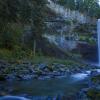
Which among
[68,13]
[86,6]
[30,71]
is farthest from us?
[86,6]

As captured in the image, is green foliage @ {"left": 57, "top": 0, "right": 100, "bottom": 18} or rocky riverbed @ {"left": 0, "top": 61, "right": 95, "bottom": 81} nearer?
rocky riverbed @ {"left": 0, "top": 61, "right": 95, "bottom": 81}

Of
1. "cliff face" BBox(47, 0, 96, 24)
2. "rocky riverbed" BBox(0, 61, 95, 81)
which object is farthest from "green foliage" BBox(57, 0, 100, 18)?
"rocky riverbed" BBox(0, 61, 95, 81)

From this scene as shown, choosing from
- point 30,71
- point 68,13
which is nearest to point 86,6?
point 68,13

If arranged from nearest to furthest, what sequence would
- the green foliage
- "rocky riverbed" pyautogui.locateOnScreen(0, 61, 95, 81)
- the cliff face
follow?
1. "rocky riverbed" pyautogui.locateOnScreen(0, 61, 95, 81)
2. the cliff face
3. the green foliage

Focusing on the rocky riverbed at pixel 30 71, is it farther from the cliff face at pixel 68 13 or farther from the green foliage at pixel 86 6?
the green foliage at pixel 86 6

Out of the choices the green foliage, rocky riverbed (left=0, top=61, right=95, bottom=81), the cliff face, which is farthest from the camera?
the green foliage

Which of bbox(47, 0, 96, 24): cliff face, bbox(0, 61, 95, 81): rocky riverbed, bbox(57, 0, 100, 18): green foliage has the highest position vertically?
bbox(57, 0, 100, 18): green foliage

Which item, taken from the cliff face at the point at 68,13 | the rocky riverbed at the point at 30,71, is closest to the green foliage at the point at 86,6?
the cliff face at the point at 68,13

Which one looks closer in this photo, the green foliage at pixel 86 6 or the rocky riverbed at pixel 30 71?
the rocky riverbed at pixel 30 71

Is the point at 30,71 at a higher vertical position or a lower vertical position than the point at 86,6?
lower


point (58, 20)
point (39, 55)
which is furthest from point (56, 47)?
point (58, 20)

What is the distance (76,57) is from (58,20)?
885 centimetres

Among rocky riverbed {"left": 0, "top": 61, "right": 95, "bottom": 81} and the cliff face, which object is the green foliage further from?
rocky riverbed {"left": 0, "top": 61, "right": 95, "bottom": 81}

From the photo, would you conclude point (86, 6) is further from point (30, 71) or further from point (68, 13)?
point (30, 71)
